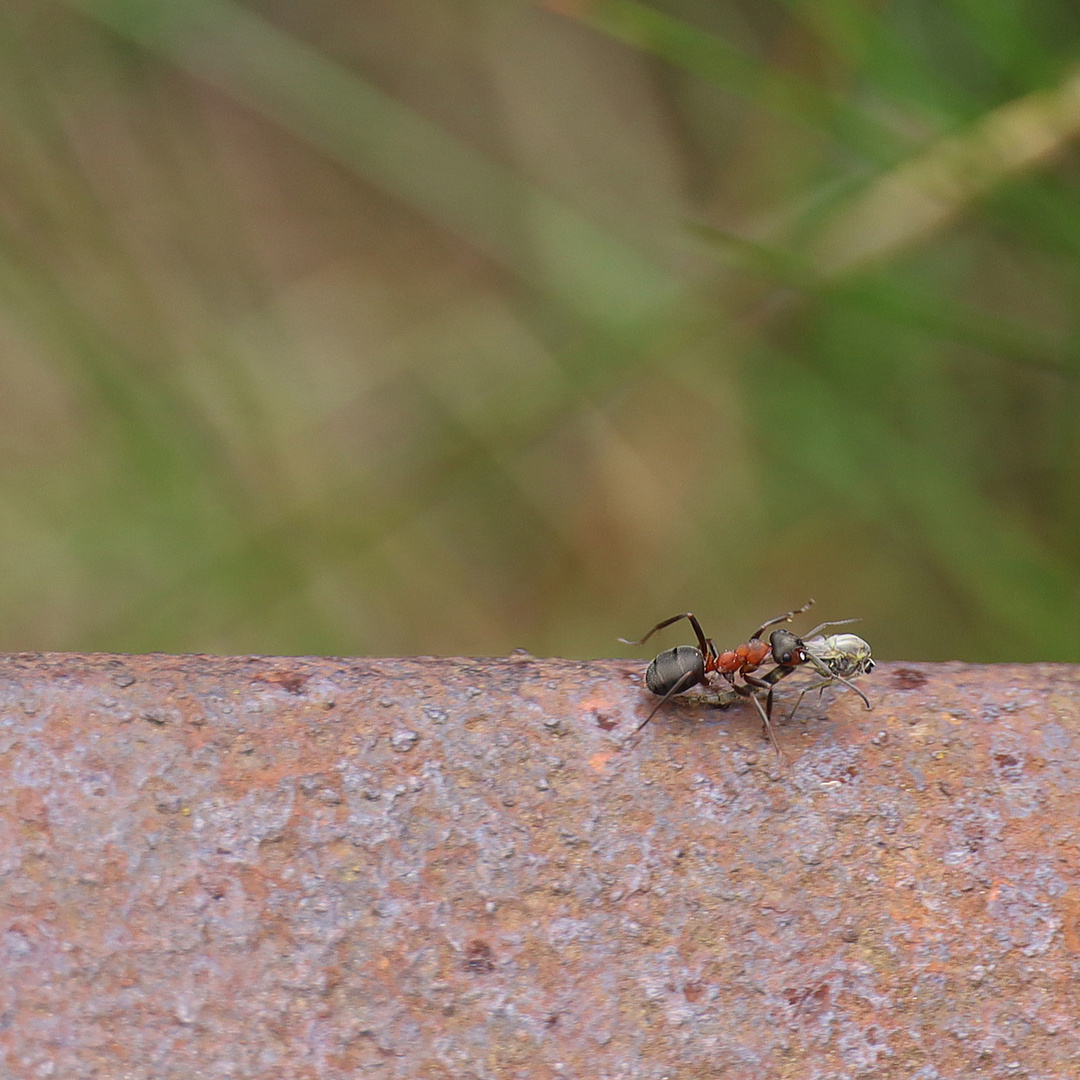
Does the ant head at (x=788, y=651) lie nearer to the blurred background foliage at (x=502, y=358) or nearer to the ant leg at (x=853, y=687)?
the ant leg at (x=853, y=687)

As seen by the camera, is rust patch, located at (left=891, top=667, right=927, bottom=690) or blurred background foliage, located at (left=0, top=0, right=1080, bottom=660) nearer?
rust patch, located at (left=891, top=667, right=927, bottom=690)

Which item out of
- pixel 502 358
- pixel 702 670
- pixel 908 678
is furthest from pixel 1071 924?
pixel 502 358

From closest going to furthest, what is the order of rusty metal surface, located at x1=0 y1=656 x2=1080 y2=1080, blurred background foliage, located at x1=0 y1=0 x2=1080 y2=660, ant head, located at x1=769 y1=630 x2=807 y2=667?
rusty metal surface, located at x1=0 y1=656 x2=1080 y2=1080
ant head, located at x1=769 y1=630 x2=807 y2=667
blurred background foliage, located at x1=0 y1=0 x2=1080 y2=660

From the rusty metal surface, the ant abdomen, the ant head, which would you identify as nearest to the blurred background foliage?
the ant head

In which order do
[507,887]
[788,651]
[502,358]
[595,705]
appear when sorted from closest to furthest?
[507,887] < [595,705] < [788,651] < [502,358]

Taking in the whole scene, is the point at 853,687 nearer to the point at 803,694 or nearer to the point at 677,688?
the point at 803,694

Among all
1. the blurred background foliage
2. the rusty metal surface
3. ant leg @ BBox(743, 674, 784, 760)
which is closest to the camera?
the rusty metal surface

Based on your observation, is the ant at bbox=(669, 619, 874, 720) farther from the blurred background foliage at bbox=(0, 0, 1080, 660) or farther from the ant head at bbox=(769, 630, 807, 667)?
the blurred background foliage at bbox=(0, 0, 1080, 660)
